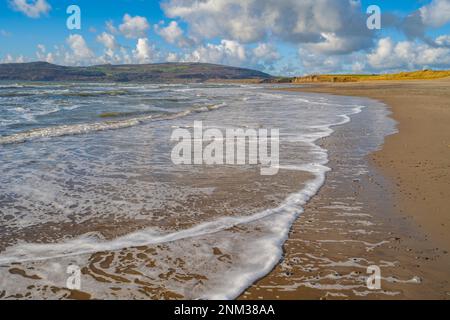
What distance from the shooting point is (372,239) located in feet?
17.1

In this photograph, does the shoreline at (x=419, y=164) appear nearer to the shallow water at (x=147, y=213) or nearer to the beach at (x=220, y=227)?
the beach at (x=220, y=227)

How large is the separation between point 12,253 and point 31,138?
10.0 metres

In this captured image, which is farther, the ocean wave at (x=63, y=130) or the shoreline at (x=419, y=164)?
the ocean wave at (x=63, y=130)

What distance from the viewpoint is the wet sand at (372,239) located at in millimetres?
4016

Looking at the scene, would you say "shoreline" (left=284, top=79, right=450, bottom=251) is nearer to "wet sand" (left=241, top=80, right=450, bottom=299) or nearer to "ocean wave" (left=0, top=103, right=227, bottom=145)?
"wet sand" (left=241, top=80, right=450, bottom=299)

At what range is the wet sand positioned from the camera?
4016mm

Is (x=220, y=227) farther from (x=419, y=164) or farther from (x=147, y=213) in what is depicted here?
(x=419, y=164)

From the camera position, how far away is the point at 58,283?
410 cm

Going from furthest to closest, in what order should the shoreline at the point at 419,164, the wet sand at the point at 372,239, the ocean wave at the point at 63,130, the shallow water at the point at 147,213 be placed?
1. the ocean wave at the point at 63,130
2. the shoreline at the point at 419,164
3. the shallow water at the point at 147,213
4. the wet sand at the point at 372,239

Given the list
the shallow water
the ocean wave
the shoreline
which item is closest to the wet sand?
the shoreline

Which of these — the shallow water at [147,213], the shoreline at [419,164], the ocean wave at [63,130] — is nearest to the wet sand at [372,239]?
the shoreline at [419,164]

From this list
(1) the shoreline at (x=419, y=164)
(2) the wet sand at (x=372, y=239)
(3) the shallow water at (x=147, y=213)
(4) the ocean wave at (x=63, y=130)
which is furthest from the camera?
(4) the ocean wave at (x=63, y=130)

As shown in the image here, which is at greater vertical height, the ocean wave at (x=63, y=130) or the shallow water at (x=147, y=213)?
the ocean wave at (x=63, y=130)

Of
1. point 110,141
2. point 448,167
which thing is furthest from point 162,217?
point 110,141
